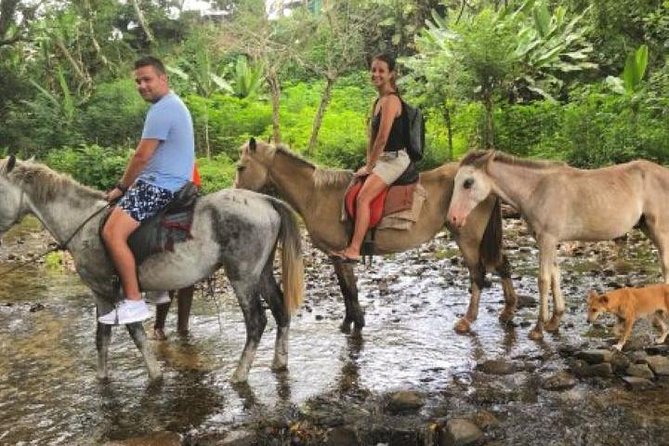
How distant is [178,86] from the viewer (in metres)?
29.4

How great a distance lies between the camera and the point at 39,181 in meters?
5.53

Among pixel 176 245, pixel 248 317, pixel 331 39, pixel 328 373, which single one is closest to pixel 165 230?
pixel 176 245

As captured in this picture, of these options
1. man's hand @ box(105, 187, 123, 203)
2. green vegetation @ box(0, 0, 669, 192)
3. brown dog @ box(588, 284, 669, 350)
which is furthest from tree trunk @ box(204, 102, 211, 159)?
brown dog @ box(588, 284, 669, 350)

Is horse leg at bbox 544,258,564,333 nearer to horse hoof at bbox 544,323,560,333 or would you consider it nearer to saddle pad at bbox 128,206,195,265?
horse hoof at bbox 544,323,560,333

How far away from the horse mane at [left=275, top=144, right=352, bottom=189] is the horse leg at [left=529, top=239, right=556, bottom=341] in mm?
2222

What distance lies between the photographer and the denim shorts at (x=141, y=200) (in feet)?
17.1

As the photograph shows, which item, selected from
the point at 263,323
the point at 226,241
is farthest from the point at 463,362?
the point at 226,241

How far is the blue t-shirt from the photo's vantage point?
5145mm

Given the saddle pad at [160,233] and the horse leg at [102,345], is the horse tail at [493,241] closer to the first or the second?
the saddle pad at [160,233]

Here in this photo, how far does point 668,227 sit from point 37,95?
25305 millimetres

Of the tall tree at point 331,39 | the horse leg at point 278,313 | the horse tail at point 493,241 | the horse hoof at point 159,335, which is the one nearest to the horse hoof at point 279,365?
the horse leg at point 278,313

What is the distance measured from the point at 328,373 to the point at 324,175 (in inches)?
89.2

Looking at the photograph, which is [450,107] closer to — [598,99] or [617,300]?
[598,99]

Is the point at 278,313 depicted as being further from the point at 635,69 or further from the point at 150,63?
the point at 635,69
